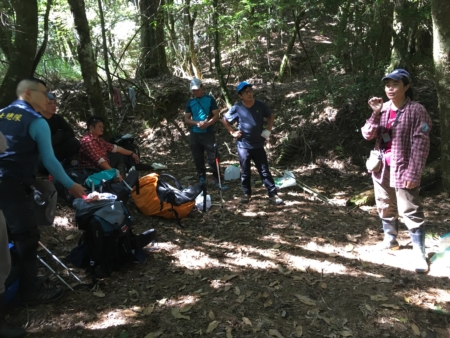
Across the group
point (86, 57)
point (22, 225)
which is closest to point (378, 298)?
point (22, 225)

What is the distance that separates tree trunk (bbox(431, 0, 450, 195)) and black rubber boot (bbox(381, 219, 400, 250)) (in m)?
1.79

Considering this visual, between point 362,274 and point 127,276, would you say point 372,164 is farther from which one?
point 127,276

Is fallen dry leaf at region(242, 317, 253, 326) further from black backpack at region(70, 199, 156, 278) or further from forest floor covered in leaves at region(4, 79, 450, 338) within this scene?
black backpack at region(70, 199, 156, 278)

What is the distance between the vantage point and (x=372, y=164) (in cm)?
385

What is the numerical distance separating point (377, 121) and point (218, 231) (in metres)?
2.71

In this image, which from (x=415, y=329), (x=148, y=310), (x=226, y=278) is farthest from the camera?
(x=226, y=278)

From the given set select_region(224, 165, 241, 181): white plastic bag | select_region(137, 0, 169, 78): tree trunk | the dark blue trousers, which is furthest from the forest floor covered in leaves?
select_region(137, 0, 169, 78): tree trunk

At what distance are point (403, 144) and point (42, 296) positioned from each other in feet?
13.6

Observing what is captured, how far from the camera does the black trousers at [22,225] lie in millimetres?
3066

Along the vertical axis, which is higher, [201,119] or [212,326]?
[201,119]

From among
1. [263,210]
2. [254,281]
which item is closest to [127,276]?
[254,281]

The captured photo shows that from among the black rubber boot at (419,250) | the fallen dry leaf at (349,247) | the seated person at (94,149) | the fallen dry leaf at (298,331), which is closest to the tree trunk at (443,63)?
the black rubber boot at (419,250)

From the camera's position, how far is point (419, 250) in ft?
12.2

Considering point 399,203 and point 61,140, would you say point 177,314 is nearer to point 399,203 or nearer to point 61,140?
point 399,203
